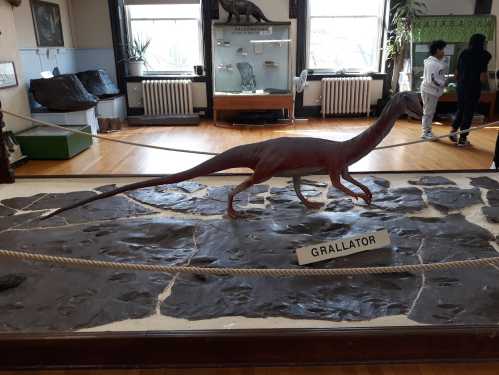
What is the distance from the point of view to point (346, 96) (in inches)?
302

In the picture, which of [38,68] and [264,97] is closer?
[38,68]

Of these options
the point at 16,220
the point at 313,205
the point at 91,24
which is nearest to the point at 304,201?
the point at 313,205

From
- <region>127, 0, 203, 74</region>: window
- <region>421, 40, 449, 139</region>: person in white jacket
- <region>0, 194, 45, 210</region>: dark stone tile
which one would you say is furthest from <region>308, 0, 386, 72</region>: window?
<region>0, 194, 45, 210</region>: dark stone tile

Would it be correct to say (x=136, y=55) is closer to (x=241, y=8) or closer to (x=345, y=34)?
(x=241, y=8)

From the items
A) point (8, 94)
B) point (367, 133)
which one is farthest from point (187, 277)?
point (8, 94)

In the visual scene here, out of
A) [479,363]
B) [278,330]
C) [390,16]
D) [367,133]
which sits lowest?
[479,363]

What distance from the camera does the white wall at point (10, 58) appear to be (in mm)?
4562

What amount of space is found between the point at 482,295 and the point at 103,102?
6.24 meters

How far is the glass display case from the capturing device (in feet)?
23.4

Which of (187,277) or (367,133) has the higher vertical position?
(367,133)

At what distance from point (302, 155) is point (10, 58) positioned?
381 cm

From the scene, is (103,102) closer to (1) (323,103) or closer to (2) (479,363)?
(1) (323,103)

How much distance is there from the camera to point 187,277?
7.22 ft

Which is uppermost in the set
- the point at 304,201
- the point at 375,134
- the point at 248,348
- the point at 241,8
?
the point at 241,8
